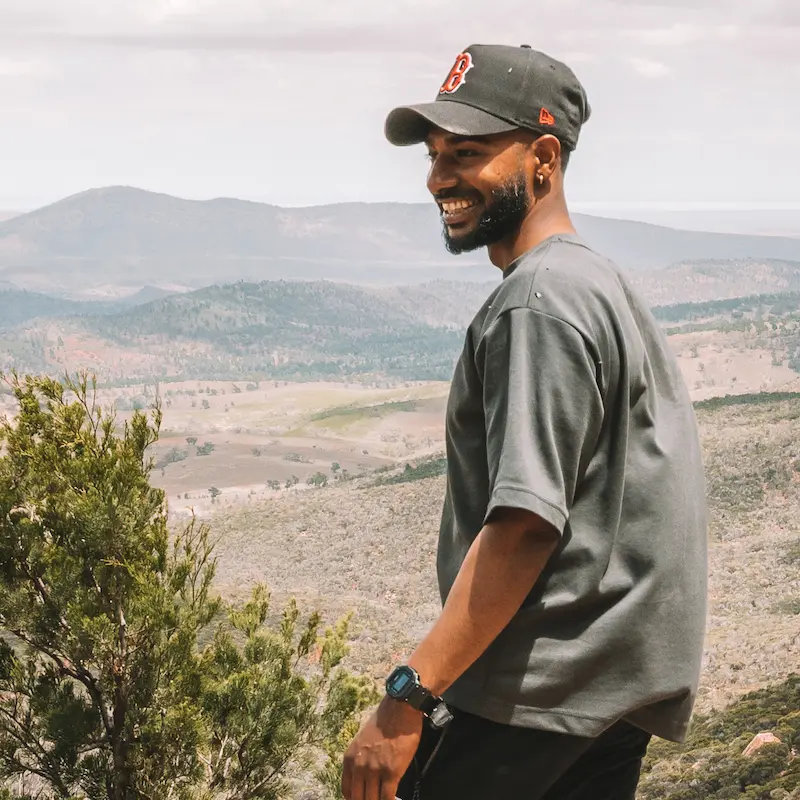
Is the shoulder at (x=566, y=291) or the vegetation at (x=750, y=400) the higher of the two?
the shoulder at (x=566, y=291)

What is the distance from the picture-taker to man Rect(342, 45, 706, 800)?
1.90m

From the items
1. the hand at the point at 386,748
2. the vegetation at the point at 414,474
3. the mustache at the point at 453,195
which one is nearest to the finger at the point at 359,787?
the hand at the point at 386,748

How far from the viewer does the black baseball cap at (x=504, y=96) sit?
219cm

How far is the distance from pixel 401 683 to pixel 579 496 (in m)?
0.47

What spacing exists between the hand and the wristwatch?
19mm

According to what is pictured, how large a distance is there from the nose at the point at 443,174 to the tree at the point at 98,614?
4.55m

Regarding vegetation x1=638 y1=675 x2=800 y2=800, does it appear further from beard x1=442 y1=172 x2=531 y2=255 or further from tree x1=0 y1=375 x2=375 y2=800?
beard x1=442 y1=172 x2=531 y2=255

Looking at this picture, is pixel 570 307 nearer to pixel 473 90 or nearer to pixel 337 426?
pixel 473 90

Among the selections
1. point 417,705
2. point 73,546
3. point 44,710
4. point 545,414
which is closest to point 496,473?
point 545,414

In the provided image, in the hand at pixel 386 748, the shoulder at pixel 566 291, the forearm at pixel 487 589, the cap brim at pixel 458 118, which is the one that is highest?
the cap brim at pixel 458 118

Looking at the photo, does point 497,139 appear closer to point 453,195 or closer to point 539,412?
point 453,195

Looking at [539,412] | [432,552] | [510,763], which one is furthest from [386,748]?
[432,552]

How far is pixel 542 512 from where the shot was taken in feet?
6.02

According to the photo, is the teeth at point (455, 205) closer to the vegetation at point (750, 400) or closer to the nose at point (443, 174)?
the nose at point (443, 174)
